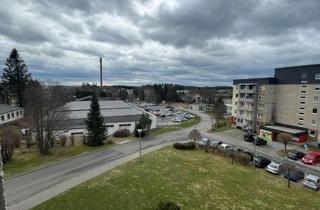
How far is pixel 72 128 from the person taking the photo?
3588 centimetres

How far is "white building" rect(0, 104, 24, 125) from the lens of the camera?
38550 mm

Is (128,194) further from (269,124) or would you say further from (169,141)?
(269,124)

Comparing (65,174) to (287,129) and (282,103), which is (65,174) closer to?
(287,129)

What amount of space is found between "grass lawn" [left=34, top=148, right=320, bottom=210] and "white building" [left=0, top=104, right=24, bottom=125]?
33132 mm

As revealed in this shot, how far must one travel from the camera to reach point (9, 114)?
4078 centimetres

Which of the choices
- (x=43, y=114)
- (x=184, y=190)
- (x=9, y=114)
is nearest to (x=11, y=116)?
(x=9, y=114)

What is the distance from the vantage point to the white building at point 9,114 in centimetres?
3855

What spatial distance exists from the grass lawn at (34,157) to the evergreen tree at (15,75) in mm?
27728

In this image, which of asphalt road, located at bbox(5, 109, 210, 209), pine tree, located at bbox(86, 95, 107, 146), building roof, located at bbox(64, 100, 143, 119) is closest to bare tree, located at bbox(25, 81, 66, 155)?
pine tree, located at bbox(86, 95, 107, 146)

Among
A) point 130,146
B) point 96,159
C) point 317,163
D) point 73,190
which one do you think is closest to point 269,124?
point 317,163

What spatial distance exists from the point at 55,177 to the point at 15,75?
40.6 meters

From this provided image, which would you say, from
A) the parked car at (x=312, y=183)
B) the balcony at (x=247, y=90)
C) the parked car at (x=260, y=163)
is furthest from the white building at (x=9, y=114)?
the balcony at (x=247, y=90)

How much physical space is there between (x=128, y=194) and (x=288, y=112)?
3662 cm

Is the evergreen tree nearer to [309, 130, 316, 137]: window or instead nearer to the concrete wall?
the concrete wall
